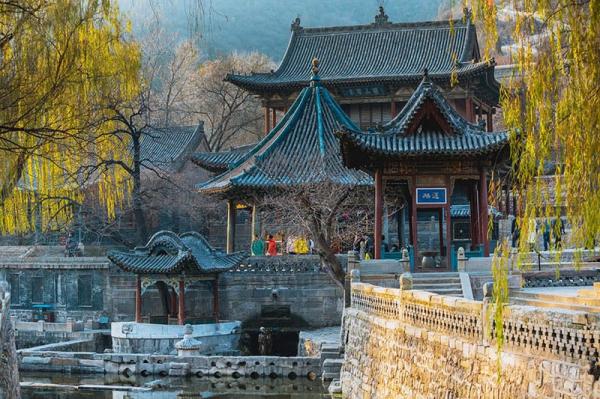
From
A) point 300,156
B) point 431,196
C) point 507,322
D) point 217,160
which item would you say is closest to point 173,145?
point 217,160

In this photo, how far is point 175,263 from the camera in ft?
82.6

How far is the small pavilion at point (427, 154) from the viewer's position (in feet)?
66.2

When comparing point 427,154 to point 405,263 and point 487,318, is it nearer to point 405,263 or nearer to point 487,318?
point 405,263

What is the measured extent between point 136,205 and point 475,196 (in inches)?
559

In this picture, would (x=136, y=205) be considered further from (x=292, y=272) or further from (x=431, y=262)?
(x=431, y=262)

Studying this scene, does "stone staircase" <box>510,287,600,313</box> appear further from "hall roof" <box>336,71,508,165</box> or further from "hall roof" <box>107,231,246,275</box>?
"hall roof" <box>107,231,246,275</box>

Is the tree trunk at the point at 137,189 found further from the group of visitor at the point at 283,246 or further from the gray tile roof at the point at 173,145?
the gray tile roof at the point at 173,145

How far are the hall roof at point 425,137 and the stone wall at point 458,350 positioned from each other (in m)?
3.69

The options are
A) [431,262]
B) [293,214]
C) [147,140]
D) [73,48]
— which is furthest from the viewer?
[147,140]

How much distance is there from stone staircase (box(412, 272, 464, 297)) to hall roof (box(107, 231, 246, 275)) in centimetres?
827

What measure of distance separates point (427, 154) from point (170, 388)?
7713 millimetres

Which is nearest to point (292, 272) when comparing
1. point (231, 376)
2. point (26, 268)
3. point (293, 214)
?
point (293, 214)

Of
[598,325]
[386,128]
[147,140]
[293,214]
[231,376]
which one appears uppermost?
[147,140]

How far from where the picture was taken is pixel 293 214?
26.8 meters
